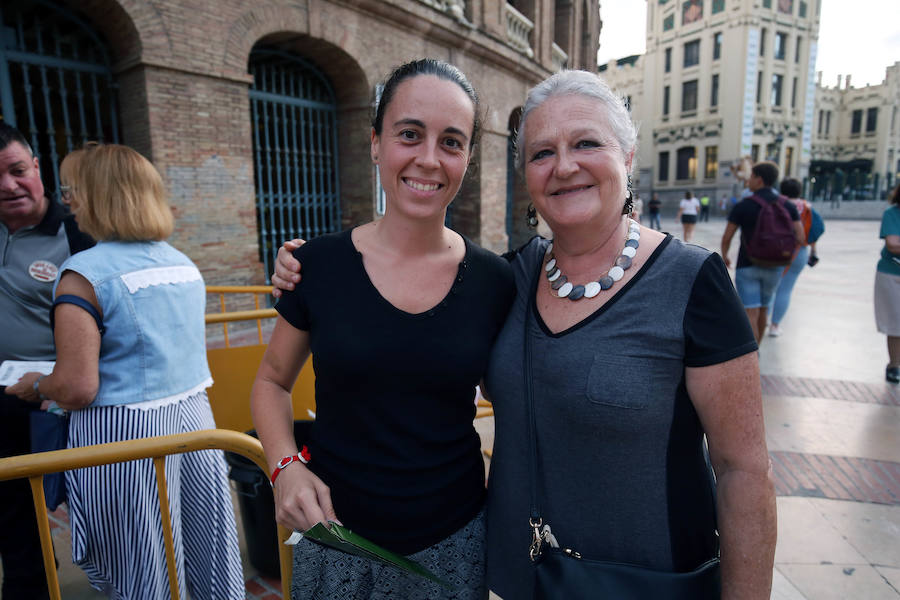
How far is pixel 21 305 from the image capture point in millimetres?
2156

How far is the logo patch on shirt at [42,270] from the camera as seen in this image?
2172mm

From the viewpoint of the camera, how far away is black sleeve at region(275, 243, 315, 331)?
1.42 meters

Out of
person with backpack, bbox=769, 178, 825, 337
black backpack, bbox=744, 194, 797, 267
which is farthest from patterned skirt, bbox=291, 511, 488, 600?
person with backpack, bbox=769, 178, 825, 337

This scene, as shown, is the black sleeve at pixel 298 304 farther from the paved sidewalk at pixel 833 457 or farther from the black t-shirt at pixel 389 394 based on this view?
the paved sidewalk at pixel 833 457

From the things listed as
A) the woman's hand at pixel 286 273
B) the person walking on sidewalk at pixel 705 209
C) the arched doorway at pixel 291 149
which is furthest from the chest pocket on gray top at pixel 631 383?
the person walking on sidewalk at pixel 705 209

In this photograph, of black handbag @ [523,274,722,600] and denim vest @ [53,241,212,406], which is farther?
denim vest @ [53,241,212,406]

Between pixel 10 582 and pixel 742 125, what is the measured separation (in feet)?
138

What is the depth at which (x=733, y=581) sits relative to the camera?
1.23 metres

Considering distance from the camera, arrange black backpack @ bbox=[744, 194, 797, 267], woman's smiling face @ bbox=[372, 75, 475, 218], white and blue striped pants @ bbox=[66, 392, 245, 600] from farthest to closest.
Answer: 1. black backpack @ bbox=[744, 194, 797, 267]
2. white and blue striped pants @ bbox=[66, 392, 245, 600]
3. woman's smiling face @ bbox=[372, 75, 475, 218]

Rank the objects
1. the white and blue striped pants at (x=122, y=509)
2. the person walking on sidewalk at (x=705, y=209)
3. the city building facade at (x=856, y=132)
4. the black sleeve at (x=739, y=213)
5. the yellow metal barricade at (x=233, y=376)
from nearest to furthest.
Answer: the white and blue striped pants at (x=122, y=509) < the yellow metal barricade at (x=233, y=376) < the black sleeve at (x=739, y=213) < the person walking on sidewalk at (x=705, y=209) < the city building facade at (x=856, y=132)

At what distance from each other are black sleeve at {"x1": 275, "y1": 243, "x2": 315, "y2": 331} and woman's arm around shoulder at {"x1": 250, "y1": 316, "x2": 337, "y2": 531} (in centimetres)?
3

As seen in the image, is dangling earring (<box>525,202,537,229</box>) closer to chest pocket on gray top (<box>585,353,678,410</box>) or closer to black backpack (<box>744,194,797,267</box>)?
chest pocket on gray top (<box>585,353,678,410</box>)

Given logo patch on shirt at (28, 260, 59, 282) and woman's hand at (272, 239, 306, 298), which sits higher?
woman's hand at (272, 239, 306, 298)

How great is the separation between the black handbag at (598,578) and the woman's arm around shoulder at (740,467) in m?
0.07
